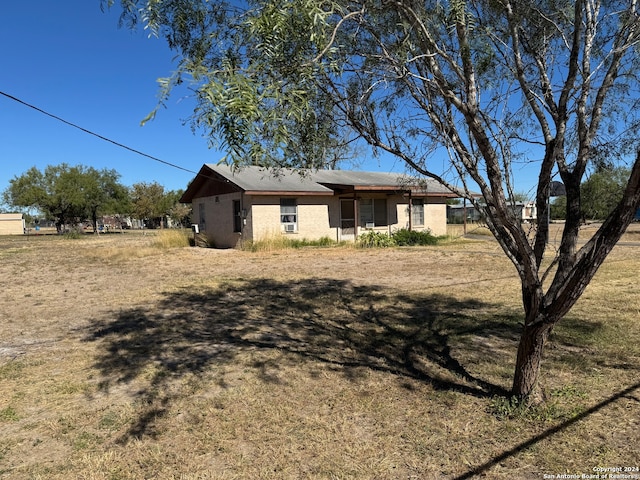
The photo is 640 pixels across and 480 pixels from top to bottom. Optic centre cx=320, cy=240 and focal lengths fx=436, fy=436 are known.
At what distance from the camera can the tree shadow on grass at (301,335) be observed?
4359 mm

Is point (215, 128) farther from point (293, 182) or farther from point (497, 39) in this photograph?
point (293, 182)

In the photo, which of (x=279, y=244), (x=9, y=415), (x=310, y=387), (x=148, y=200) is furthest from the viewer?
(x=148, y=200)

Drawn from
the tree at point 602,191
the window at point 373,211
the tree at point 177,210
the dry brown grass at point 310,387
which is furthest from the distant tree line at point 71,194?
the tree at point 602,191

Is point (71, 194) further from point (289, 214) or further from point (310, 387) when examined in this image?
point (310, 387)

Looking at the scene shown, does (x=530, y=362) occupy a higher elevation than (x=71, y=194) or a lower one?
lower

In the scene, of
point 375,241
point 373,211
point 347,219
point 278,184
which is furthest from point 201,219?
point 375,241

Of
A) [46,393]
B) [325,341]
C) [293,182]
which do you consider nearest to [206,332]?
[325,341]

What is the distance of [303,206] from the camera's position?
20.0m

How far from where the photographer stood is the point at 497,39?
459cm

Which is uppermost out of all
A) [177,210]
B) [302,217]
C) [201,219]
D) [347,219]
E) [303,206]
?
[177,210]

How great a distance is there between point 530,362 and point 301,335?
3039 mm

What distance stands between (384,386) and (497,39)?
3.73 m

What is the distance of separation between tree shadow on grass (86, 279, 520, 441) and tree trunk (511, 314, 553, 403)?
258 mm

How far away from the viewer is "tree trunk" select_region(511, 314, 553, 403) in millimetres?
3426
